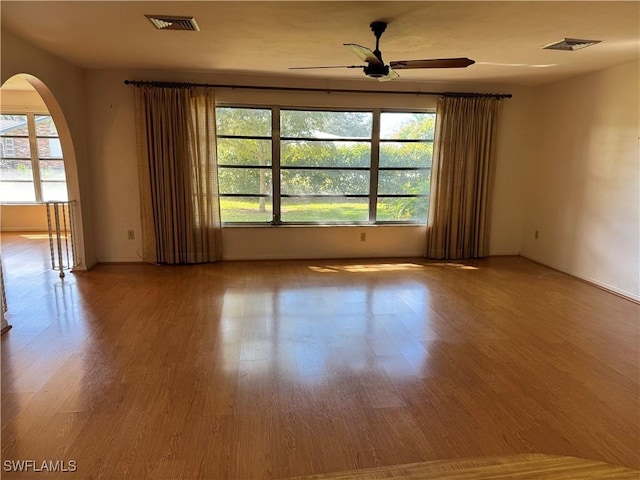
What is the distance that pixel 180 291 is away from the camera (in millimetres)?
4434

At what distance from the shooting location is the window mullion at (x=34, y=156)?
25.4 ft

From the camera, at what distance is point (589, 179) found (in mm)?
5039

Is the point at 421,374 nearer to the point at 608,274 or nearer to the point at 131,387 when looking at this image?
the point at 131,387

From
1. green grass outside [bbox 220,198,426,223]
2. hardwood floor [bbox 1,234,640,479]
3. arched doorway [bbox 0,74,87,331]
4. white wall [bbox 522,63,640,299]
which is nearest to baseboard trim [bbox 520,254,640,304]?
white wall [bbox 522,63,640,299]

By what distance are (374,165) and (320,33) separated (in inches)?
104

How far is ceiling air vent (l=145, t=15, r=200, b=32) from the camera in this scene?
A: 3.10 meters

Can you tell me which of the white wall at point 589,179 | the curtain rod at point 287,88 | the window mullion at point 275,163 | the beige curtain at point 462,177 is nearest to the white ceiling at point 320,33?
the curtain rod at point 287,88

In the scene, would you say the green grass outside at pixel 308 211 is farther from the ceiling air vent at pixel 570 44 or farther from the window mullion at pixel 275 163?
the ceiling air vent at pixel 570 44

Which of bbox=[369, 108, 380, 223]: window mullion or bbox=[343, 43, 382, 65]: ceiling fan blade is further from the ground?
bbox=[343, 43, 382, 65]: ceiling fan blade

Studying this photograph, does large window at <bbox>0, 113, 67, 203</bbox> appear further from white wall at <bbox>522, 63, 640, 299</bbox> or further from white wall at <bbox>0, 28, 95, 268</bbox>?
white wall at <bbox>522, 63, 640, 299</bbox>

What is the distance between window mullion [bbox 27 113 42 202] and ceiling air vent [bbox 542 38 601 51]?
869 centimetres

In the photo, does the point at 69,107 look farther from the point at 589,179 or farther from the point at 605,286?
the point at 605,286

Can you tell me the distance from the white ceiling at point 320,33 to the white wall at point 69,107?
6.1 inches

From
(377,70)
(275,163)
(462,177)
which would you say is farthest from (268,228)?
(377,70)
